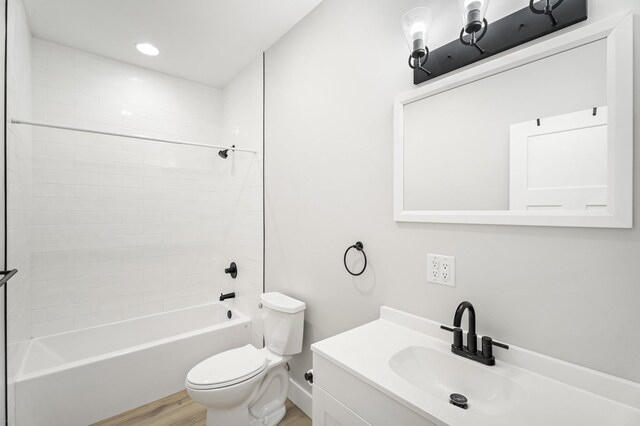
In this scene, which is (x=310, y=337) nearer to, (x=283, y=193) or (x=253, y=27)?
(x=283, y=193)

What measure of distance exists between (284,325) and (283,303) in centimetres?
14

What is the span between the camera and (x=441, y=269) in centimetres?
123

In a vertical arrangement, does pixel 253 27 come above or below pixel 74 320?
above

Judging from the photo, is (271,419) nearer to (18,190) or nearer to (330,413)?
(330,413)

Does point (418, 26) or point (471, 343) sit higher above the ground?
point (418, 26)

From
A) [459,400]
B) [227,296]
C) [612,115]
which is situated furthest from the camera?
[227,296]

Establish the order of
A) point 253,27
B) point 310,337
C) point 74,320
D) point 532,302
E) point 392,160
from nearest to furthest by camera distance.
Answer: point 532,302, point 392,160, point 310,337, point 253,27, point 74,320

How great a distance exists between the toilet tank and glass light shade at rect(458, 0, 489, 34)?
1.65 m

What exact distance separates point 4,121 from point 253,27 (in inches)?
60.6

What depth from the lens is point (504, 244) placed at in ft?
3.47

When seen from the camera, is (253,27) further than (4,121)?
Yes

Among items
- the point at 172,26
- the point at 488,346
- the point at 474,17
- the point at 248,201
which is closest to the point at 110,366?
the point at 248,201

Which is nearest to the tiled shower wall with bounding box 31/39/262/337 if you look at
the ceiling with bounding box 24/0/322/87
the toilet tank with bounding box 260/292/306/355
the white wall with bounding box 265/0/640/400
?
the ceiling with bounding box 24/0/322/87

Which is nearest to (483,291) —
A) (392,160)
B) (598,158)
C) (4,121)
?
(598,158)
